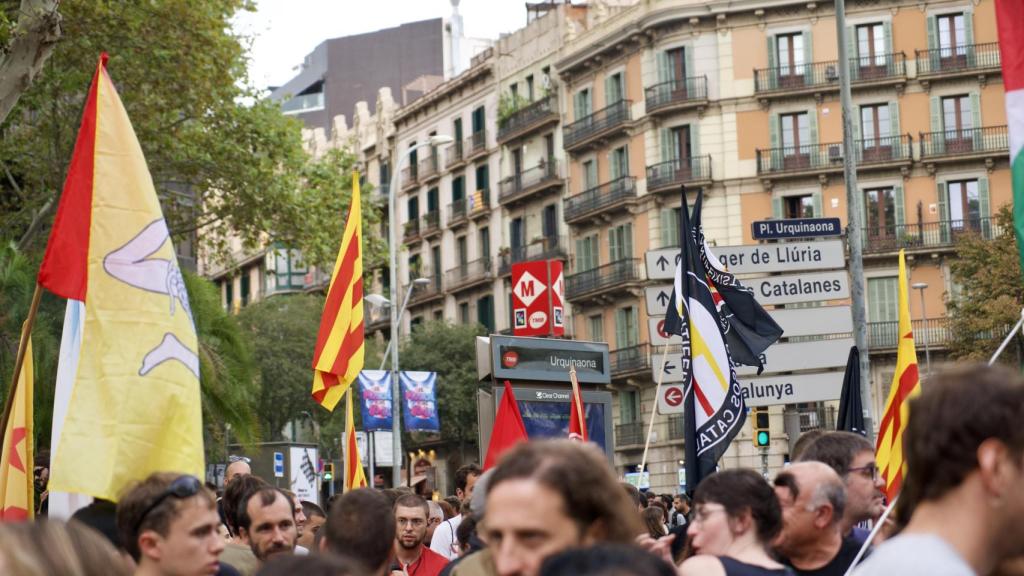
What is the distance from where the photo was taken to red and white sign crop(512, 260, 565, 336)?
66.7ft

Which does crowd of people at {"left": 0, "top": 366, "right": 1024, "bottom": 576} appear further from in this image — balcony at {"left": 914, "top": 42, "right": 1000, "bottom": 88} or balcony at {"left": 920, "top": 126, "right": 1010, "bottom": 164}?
balcony at {"left": 914, "top": 42, "right": 1000, "bottom": 88}

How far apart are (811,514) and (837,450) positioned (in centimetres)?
91

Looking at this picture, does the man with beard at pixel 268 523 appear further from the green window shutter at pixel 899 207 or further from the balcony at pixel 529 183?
the balcony at pixel 529 183

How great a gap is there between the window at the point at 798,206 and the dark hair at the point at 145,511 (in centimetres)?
4830

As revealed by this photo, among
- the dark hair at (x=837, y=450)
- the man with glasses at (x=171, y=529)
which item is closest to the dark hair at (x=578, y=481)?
the man with glasses at (x=171, y=529)

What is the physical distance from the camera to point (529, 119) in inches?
2398

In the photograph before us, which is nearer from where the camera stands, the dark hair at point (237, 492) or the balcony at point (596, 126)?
the dark hair at point (237, 492)

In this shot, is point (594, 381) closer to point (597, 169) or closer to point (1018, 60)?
point (1018, 60)

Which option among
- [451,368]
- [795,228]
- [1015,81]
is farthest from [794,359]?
[451,368]

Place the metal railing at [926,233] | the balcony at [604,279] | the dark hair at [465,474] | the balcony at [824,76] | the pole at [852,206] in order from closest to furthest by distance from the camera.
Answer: the dark hair at [465,474]
the pole at [852,206]
the metal railing at [926,233]
the balcony at [824,76]
the balcony at [604,279]

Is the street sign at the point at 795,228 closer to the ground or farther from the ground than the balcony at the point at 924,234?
closer to the ground

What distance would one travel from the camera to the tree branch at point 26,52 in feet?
56.3

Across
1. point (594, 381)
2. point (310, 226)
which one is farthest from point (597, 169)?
point (594, 381)

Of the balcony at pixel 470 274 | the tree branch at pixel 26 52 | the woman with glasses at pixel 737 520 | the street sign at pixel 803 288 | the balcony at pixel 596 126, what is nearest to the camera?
the woman with glasses at pixel 737 520
